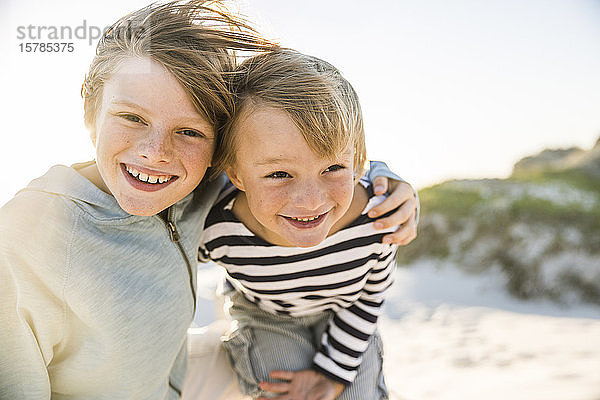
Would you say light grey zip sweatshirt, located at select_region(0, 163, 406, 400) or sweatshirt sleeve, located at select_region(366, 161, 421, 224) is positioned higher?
sweatshirt sleeve, located at select_region(366, 161, 421, 224)

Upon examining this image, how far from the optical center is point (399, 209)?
192 centimetres

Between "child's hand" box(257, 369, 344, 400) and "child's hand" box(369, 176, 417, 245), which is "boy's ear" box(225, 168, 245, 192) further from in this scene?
"child's hand" box(257, 369, 344, 400)

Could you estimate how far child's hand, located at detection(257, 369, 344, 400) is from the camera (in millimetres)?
2014

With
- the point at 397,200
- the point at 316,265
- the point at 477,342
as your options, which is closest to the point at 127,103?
the point at 316,265

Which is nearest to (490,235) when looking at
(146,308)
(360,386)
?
(360,386)

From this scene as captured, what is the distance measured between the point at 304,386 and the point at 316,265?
52cm

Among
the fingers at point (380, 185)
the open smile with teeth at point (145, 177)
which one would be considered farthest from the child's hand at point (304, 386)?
the open smile with teeth at point (145, 177)

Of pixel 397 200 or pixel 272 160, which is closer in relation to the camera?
pixel 272 160

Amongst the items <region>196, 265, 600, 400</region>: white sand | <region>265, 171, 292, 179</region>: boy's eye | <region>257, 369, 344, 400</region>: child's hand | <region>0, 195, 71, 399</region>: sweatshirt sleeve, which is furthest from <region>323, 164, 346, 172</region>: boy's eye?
<region>196, 265, 600, 400</region>: white sand

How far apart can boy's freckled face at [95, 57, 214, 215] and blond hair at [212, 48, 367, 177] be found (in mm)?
165

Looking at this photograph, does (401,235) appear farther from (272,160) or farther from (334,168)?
(272,160)

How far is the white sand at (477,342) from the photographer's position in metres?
2.86

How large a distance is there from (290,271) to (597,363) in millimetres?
2202

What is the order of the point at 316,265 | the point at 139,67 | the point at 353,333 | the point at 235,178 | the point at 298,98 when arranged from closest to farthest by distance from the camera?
1. the point at 139,67
2. the point at 298,98
3. the point at 235,178
4. the point at 316,265
5. the point at 353,333
